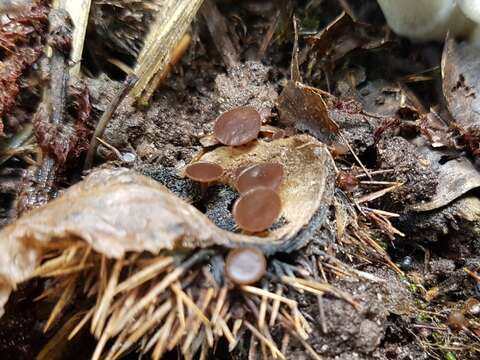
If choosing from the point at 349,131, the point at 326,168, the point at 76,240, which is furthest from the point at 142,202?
the point at 349,131

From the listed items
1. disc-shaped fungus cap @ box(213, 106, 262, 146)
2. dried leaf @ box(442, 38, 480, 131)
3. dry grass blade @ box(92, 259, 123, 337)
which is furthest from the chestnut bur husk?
dried leaf @ box(442, 38, 480, 131)

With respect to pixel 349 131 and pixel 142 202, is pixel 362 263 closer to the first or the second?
pixel 349 131

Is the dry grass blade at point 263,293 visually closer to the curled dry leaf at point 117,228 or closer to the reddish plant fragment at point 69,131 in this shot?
the curled dry leaf at point 117,228

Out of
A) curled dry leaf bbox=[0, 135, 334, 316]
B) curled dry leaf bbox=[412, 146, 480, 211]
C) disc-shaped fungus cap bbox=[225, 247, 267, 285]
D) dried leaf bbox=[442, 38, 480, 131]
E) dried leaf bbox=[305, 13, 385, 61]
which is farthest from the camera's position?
dried leaf bbox=[305, 13, 385, 61]

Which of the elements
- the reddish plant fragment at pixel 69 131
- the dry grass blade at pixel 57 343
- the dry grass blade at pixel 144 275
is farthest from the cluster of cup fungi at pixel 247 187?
the dry grass blade at pixel 57 343

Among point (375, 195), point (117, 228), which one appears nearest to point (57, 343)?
point (117, 228)

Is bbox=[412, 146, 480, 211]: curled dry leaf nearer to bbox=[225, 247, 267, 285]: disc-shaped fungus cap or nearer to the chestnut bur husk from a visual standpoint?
the chestnut bur husk

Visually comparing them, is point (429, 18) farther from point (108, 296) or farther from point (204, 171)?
point (108, 296)
